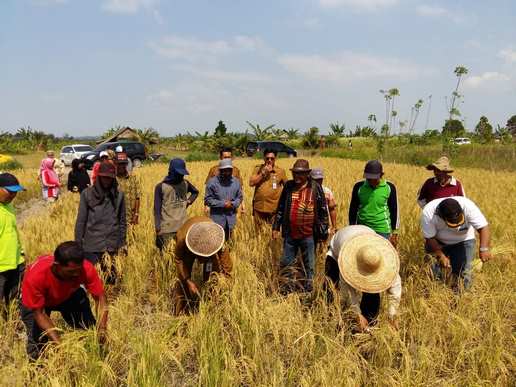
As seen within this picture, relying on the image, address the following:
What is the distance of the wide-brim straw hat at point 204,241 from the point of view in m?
2.66

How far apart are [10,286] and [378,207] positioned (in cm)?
328

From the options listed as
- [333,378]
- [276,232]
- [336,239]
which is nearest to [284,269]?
[276,232]

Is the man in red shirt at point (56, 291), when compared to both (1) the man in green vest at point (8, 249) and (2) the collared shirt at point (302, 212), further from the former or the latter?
(2) the collared shirt at point (302, 212)

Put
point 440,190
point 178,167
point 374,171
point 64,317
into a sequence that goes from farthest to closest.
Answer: point 178,167 < point 440,190 < point 374,171 < point 64,317

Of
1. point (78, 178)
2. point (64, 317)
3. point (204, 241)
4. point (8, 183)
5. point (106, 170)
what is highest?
point (106, 170)

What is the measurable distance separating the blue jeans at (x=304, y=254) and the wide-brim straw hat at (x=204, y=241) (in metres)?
1.05

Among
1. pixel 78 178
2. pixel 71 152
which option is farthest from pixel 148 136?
pixel 78 178

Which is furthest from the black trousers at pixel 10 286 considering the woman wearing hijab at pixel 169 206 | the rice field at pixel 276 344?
the woman wearing hijab at pixel 169 206

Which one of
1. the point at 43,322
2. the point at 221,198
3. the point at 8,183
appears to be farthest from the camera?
the point at 221,198

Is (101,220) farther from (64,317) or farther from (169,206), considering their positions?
(64,317)

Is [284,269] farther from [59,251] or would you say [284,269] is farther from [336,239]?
[59,251]

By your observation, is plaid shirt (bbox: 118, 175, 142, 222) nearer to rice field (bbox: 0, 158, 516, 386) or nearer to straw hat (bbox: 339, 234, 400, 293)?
rice field (bbox: 0, 158, 516, 386)

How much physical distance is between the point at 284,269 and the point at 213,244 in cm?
110

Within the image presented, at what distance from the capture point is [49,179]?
7703 mm
